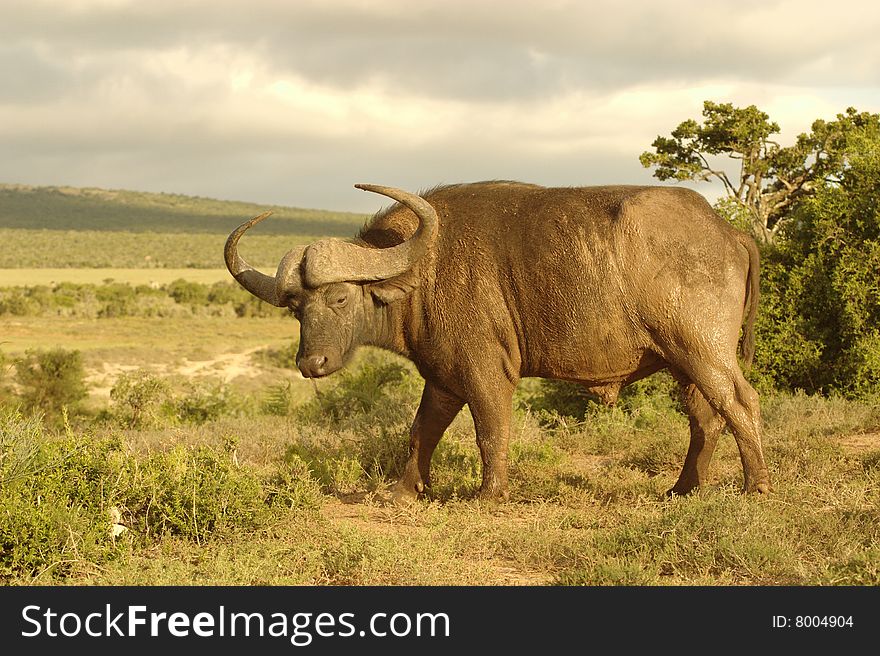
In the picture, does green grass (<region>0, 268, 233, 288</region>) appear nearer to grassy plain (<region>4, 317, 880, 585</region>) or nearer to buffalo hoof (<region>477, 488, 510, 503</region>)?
grassy plain (<region>4, 317, 880, 585</region>)

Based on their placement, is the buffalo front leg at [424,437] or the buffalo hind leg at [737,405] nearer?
the buffalo hind leg at [737,405]

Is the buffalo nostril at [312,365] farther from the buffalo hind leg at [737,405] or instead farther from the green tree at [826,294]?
the green tree at [826,294]

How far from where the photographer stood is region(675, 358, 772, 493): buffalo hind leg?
7.45 m

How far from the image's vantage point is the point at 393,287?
772 centimetres

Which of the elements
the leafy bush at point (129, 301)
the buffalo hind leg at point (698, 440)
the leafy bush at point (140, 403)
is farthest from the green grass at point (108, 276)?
the buffalo hind leg at point (698, 440)

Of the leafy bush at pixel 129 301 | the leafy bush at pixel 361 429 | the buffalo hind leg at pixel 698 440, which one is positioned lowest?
the leafy bush at pixel 129 301

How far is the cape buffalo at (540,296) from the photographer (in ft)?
24.5

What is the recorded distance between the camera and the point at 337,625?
507cm

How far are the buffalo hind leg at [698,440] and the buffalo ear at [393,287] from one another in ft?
8.04

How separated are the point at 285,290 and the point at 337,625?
3.11 metres

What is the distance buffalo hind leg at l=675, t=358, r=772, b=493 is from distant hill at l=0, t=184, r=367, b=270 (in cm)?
8300

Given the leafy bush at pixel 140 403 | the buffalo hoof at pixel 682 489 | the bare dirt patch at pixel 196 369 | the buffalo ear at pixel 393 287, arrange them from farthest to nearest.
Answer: the bare dirt patch at pixel 196 369, the leafy bush at pixel 140 403, the buffalo hoof at pixel 682 489, the buffalo ear at pixel 393 287

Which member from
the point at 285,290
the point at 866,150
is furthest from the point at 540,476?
the point at 866,150

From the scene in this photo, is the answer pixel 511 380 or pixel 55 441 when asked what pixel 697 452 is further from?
pixel 55 441
